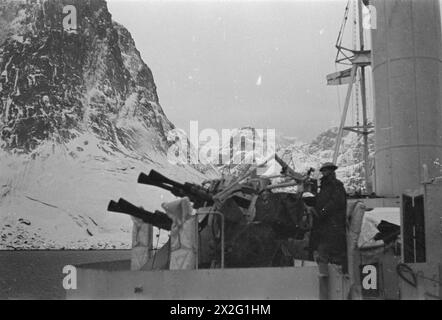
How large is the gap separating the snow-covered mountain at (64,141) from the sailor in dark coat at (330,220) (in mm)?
72732

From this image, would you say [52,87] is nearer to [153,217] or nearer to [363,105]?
[363,105]

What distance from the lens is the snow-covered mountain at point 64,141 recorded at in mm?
121062

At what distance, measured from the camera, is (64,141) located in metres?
161

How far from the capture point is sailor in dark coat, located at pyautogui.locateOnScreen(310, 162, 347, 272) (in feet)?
19.5

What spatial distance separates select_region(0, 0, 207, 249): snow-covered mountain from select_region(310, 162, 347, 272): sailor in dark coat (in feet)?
239

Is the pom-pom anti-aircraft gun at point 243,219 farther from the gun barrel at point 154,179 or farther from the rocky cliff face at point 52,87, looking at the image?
the rocky cliff face at point 52,87

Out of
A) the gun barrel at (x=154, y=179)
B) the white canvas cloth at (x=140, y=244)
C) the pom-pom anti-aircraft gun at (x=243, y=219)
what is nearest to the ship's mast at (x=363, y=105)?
the pom-pom anti-aircraft gun at (x=243, y=219)

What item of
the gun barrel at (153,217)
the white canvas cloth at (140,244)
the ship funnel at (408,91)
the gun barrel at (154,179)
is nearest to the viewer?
the gun barrel at (154,179)

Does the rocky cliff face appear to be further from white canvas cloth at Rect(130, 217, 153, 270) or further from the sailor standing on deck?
the sailor standing on deck

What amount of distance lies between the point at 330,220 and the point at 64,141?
161 metres

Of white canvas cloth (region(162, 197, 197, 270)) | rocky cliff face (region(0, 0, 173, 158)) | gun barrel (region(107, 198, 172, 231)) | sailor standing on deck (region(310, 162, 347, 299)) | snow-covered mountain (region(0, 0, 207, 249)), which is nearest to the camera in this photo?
white canvas cloth (region(162, 197, 197, 270))

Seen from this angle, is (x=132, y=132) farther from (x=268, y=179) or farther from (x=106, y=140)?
(x=268, y=179)

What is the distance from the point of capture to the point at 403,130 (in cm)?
1038

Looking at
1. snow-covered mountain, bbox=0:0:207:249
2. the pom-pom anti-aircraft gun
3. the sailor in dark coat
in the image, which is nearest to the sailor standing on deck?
the sailor in dark coat
